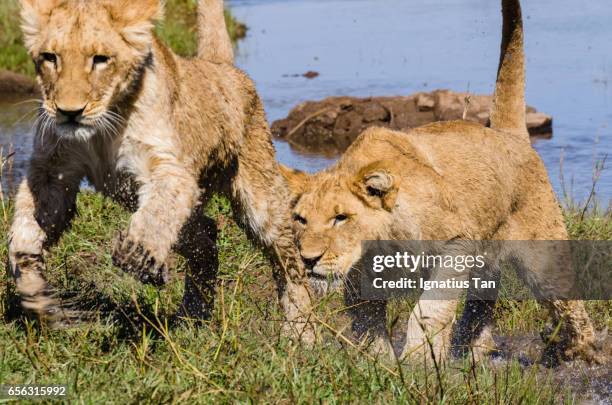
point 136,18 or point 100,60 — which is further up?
point 136,18

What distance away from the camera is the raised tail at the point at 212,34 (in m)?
6.05

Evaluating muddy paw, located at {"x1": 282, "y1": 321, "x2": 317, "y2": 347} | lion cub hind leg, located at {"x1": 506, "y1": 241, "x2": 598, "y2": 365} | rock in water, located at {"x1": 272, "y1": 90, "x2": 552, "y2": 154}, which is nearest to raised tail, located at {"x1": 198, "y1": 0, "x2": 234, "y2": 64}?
muddy paw, located at {"x1": 282, "y1": 321, "x2": 317, "y2": 347}

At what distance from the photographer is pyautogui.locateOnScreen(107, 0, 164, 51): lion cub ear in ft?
15.3

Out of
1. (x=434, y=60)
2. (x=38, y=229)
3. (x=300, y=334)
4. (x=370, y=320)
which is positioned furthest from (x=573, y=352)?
(x=434, y=60)

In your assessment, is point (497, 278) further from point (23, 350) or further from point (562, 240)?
point (23, 350)

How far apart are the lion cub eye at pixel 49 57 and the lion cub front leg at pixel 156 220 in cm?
60

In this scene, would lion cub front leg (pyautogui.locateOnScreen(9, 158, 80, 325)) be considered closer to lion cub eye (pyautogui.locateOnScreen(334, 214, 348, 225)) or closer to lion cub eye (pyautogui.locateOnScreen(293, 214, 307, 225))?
lion cub eye (pyautogui.locateOnScreen(293, 214, 307, 225))

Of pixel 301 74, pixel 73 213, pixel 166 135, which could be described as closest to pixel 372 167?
pixel 166 135

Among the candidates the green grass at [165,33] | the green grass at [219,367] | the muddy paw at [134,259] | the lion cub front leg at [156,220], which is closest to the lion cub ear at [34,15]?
the lion cub front leg at [156,220]

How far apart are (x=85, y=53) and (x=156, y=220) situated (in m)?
0.73

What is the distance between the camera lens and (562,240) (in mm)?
5930

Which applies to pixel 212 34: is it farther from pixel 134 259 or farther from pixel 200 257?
pixel 134 259

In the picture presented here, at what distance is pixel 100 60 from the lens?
14.8 ft

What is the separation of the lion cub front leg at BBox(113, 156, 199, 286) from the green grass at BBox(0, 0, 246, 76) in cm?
1011
